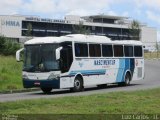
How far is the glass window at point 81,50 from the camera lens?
2639 cm

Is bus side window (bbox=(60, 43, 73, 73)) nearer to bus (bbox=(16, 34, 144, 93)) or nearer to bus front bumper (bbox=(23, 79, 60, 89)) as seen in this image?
bus (bbox=(16, 34, 144, 93))

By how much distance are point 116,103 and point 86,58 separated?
11850mm

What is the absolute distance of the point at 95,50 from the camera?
93.1 feet

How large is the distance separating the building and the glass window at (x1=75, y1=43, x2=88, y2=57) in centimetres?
8743

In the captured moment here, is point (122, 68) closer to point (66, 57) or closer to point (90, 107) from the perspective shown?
point (66, 57)

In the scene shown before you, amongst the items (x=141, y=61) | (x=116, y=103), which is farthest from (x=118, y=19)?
(x=116, y=103)

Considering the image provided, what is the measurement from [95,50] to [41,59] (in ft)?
14.3

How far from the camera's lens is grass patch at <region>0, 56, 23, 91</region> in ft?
97.1

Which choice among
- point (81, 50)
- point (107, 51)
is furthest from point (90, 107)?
point (107, 51)

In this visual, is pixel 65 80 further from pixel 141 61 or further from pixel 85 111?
pixel 85 111

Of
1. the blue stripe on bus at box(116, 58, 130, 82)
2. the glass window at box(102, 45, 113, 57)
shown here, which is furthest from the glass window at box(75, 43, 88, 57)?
the blue stripe on bus at box(116, 58, 130, 82)

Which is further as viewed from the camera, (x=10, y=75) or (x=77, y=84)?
(x=10, y=75)

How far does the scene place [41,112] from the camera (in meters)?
12.6

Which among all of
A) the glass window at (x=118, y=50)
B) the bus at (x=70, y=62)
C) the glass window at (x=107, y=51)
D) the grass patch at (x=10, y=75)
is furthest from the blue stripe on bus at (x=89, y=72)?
the grass patch at (x=10, y=75)
